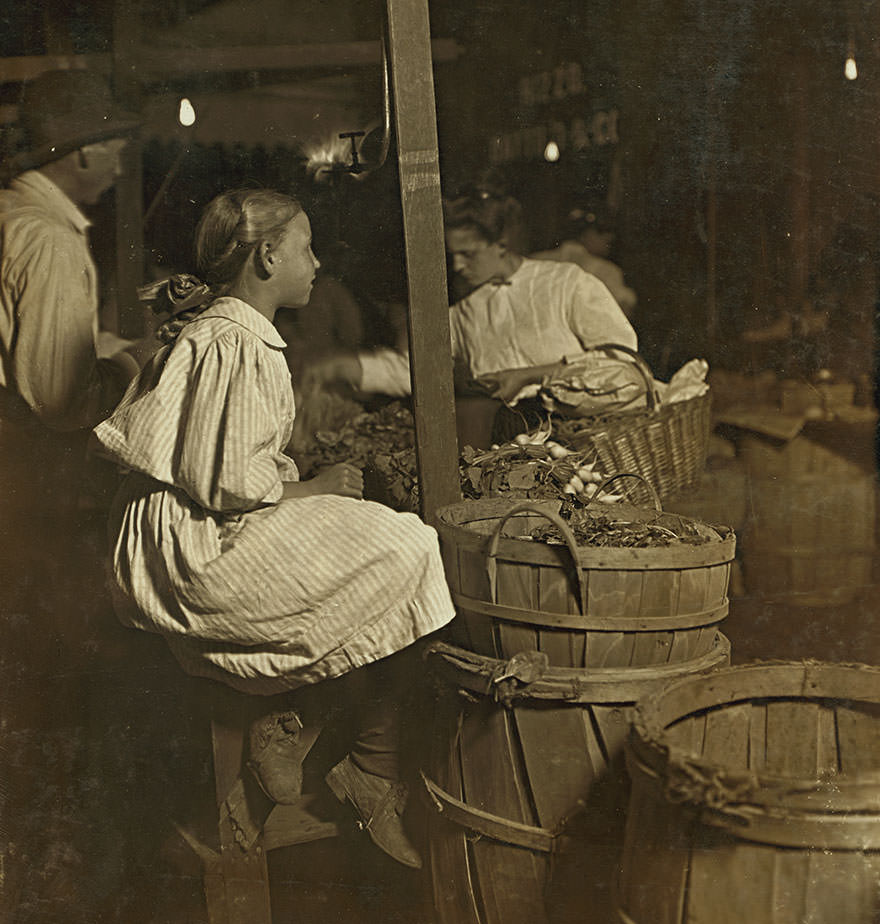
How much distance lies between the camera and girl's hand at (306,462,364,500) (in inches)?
104

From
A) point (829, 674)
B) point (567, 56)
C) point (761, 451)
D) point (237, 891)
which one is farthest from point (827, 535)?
point (237, 891)

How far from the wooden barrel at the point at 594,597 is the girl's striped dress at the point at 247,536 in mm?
184

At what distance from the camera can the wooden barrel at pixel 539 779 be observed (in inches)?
92.4

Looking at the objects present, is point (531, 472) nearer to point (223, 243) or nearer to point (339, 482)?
point (339, 482)

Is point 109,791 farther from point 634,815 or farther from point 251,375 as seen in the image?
point 634,815

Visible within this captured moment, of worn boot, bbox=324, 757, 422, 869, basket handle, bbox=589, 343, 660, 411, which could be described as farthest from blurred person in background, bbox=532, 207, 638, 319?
worn boot, bbox=324, 757, 422, 869

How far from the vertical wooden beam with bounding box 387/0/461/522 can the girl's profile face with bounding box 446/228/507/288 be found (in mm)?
1004

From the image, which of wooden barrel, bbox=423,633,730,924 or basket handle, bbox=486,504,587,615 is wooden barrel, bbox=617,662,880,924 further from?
basket handle, bbox=486,504,587,615

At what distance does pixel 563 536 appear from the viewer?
7.74 ft

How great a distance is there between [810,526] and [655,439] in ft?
1.81

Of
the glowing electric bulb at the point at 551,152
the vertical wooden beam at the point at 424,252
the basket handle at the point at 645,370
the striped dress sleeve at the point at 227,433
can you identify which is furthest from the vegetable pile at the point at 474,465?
the glowing electric bulb at the point at 551,152

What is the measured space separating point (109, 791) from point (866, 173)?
2.54 meters

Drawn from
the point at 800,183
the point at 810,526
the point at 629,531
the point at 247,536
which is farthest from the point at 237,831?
the point at 800,183

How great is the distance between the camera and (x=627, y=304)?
3.51 meters
